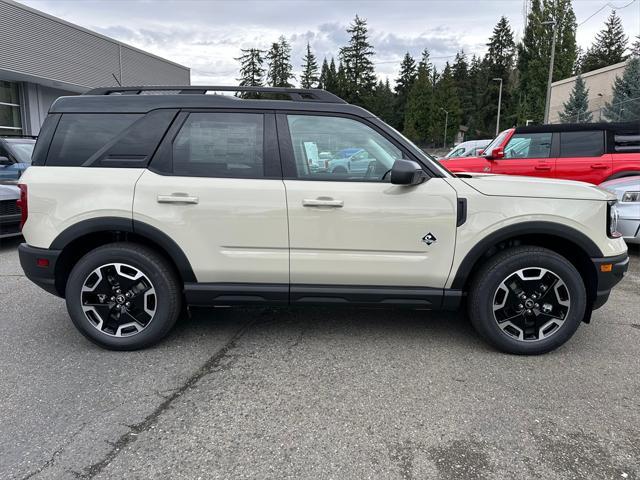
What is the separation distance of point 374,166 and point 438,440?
1927 millimetres

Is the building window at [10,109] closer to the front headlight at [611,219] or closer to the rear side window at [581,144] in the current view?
the rear side window at [581,144]

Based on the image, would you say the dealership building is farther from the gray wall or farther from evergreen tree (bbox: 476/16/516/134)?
evergreen tree (bbox: 476/16/516/134)

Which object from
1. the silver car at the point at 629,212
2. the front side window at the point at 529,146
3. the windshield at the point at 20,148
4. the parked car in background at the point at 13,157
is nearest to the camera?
the silver car at the point at 629,212

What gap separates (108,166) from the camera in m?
3.63

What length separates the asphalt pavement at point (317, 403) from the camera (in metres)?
2.43

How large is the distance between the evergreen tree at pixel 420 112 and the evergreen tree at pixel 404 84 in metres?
10.4

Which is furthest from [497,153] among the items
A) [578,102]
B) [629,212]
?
[578,102]

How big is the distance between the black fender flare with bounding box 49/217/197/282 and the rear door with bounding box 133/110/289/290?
0.15ft

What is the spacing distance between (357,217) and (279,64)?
→ 306ft

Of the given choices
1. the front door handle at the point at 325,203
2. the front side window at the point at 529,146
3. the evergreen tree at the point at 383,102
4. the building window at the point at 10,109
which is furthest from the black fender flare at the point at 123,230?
the evergreen tree at the point at 383,102

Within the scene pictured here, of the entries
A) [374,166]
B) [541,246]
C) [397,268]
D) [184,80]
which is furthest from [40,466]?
[184,80]

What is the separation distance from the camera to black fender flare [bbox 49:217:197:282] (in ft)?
11.7

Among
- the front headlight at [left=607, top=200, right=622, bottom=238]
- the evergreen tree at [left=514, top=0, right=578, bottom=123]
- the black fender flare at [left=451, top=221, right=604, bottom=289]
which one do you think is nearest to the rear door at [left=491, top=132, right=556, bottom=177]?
the front headlight at [left=607, top=200, right=622, bottom=238]

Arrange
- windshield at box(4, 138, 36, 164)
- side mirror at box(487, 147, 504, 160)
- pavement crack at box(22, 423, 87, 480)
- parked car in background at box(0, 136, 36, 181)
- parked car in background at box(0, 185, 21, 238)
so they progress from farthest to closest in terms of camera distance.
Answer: windshield at box(4, 138, 36, 164) → parked car in background at box(0, 136, 36, 181) → side mirror at box(487, 147, 504, 160) → parked car in background at box(0, 185, 21, 238) → pavement crack at box(22, 423, 87, 480)
